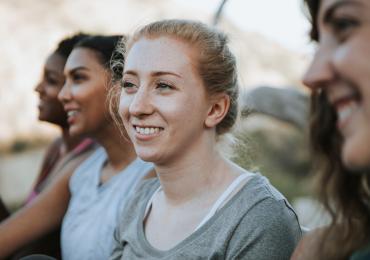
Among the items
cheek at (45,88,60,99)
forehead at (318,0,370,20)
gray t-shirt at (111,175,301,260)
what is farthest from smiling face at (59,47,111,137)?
forehead at (318,0,370,20)

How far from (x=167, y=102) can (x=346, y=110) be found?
0.84 metres

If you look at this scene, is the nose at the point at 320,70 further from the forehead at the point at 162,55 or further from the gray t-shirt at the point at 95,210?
the gray t-shirt at the point at 95,210

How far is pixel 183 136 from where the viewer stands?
2078 millimetres

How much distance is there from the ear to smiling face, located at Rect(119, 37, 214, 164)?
1.1 inches

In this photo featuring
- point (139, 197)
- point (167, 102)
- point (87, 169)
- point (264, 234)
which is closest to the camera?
point (264, 234)

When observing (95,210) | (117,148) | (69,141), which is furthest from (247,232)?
(69,141)

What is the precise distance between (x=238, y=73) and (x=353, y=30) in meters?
1.00

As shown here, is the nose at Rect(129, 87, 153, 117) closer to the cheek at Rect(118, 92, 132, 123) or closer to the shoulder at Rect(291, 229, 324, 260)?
the cheek at Rect(118, 92, 132, 123)

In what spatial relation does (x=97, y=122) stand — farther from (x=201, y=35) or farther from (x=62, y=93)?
(x=201, y=35)

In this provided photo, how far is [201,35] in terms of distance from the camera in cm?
215

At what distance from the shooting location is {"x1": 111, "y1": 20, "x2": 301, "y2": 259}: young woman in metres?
1.96

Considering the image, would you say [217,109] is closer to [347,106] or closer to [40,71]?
[347,106]

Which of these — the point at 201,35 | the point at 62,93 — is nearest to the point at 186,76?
the point at 201,35

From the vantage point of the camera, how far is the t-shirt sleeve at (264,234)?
5.93ft
